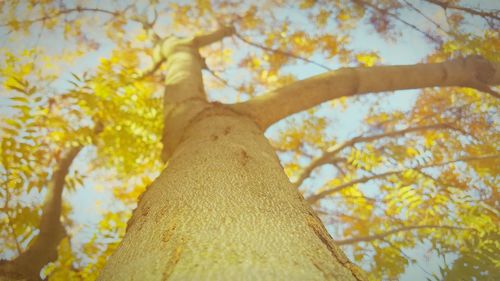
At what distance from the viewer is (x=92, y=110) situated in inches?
97.9

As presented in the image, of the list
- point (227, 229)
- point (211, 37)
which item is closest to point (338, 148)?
point (211, 37)

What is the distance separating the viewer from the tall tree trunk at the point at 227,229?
21.3 inches

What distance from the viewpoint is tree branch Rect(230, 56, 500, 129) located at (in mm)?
2016

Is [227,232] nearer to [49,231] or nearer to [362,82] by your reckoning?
[362,82]

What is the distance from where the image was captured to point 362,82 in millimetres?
2242

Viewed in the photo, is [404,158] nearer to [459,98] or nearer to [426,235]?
[426,235]

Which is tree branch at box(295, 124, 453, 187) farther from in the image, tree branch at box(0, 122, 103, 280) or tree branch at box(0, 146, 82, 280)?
tree branch at box(0, 146, 82, 280)

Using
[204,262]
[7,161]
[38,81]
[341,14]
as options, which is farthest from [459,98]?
[38,81]

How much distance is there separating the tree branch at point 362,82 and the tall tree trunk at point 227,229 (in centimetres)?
75

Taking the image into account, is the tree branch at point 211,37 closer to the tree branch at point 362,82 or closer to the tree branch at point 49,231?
the tree branch at point 362,82

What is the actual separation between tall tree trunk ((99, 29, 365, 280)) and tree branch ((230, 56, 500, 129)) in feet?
2.45

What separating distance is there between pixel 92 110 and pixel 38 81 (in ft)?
4.88

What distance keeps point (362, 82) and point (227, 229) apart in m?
1.93

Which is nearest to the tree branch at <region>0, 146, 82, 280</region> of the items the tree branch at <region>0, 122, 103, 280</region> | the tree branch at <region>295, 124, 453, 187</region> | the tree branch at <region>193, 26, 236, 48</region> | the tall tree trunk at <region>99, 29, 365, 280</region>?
the tree branch at <region>0, 122, 103, 280</region>
